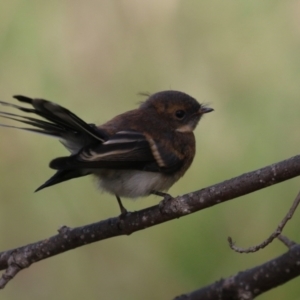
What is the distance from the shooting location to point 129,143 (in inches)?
141

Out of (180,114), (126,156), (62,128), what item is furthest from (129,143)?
(180,114)

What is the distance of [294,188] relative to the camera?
191 inches

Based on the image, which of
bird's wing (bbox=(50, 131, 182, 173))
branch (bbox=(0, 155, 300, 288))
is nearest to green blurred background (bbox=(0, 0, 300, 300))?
bird's wing (bbox=(50, 131, 182, 173))

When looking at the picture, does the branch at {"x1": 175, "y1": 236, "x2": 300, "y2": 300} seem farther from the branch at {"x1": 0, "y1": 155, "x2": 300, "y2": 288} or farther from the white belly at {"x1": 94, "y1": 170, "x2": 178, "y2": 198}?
the white belly at {"x1": 94, "y1": 170, "x2": 178, "y2": 198}

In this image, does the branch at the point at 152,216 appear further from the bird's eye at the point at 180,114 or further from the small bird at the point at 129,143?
the bird's eye at the point at 180,114

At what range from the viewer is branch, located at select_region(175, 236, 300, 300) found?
8.28 ft

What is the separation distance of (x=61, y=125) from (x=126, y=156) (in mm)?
354

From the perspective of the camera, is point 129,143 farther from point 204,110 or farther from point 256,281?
point 256,281

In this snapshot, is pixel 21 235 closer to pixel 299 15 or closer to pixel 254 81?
pixel 254 81

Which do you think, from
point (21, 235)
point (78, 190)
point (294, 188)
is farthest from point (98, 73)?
point (294, 188)

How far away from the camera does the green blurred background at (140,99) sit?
483 centimetres

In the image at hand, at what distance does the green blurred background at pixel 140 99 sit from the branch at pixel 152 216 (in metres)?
1.66

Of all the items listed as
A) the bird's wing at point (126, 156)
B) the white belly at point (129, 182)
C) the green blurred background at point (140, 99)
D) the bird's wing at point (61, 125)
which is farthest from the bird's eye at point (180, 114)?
the green blurred background at point (140, 99)

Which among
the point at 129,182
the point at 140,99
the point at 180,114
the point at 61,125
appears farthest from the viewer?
the point at 140,99
